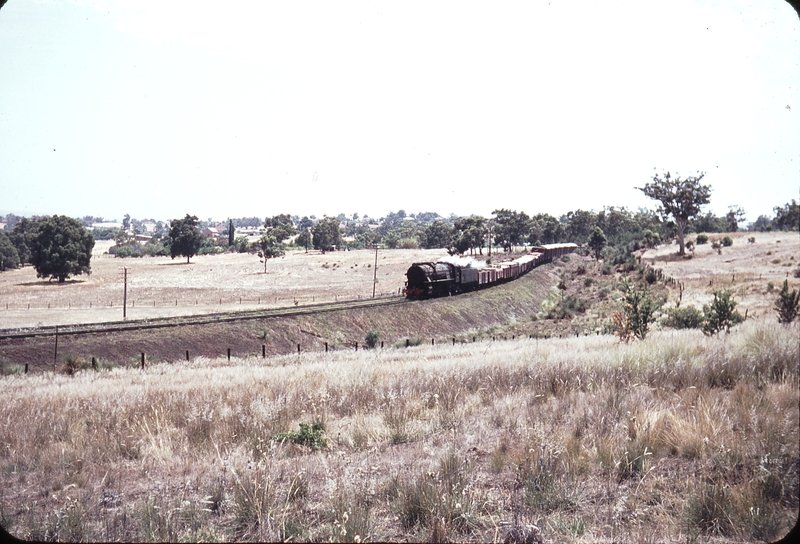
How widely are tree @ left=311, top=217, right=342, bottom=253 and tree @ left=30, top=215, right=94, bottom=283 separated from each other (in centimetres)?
6773

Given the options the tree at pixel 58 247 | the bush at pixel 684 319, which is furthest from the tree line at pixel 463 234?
the bush at pixel 684 319

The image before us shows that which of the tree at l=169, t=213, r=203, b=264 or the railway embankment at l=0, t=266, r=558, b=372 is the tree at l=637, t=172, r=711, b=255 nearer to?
the railway embankment at l=0, t=266, r=558, b=372

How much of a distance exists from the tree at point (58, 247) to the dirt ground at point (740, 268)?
7445cm

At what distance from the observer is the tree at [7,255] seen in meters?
74.4

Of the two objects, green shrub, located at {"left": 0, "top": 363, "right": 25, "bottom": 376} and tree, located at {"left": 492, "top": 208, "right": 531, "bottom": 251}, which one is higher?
tree, located at {"left": 492, "top": 208, "right": 531, "bottom": 251}

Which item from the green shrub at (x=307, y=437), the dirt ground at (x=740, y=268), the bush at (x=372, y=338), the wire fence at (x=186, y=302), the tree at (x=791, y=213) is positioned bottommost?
the wire fence at (x=186, y=302)

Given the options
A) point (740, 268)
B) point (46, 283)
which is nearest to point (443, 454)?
point (740, 268)

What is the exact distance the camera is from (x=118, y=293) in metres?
68.6

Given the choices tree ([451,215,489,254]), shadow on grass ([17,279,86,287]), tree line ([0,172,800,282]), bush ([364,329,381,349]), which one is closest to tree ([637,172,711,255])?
tree line ([0,172,800,282])

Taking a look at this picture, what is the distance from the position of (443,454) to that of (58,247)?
8088cm

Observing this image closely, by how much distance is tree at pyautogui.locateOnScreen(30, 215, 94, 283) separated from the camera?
68.6 m

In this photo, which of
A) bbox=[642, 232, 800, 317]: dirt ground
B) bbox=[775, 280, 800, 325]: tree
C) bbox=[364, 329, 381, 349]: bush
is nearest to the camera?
bbox=[775, 280, 800, 325]: tree

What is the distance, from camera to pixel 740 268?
52.3 metres

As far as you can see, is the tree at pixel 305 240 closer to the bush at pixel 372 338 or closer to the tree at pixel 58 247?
the tree at pixel 58 247
